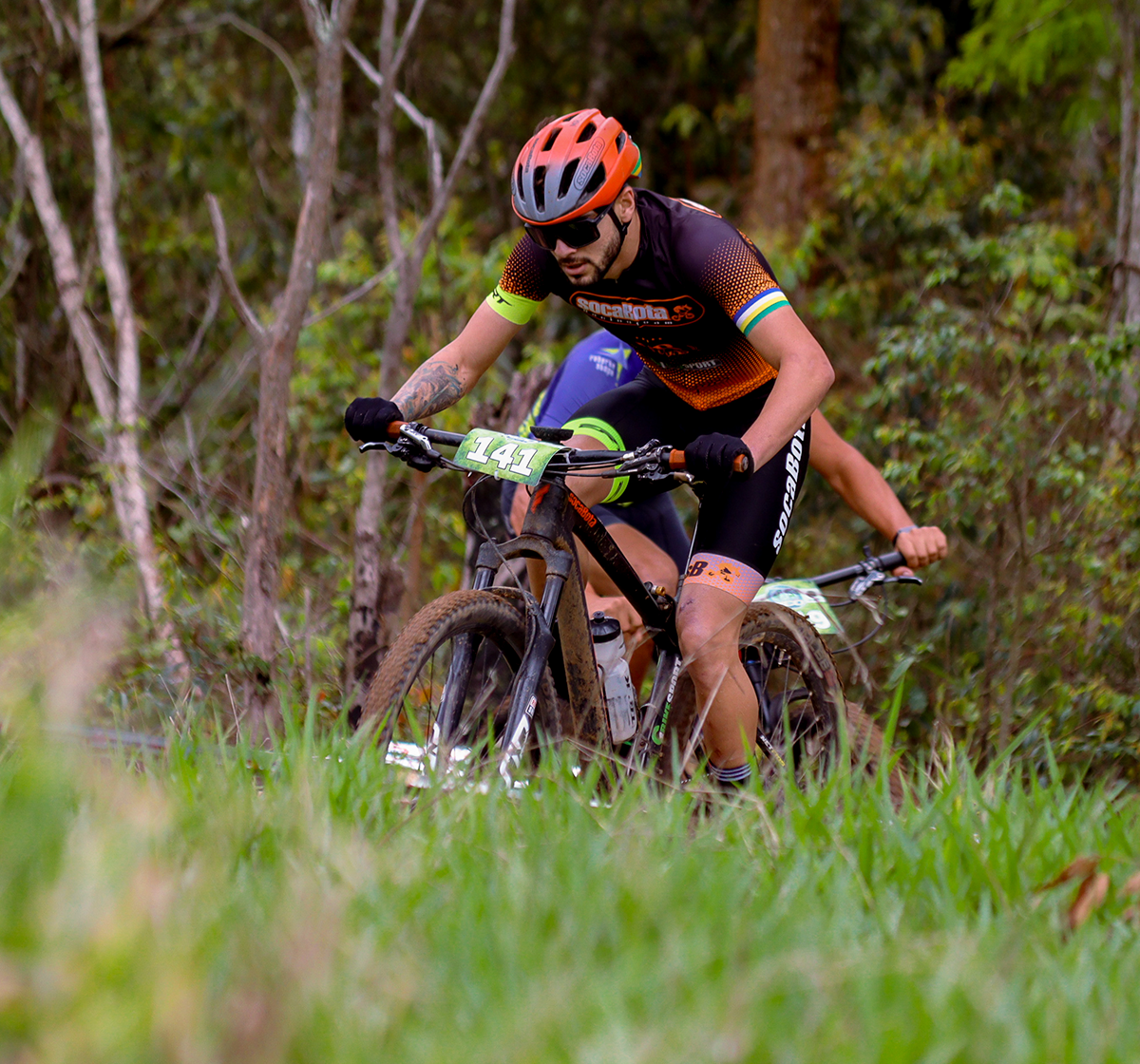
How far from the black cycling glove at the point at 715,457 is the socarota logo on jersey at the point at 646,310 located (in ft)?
3.06

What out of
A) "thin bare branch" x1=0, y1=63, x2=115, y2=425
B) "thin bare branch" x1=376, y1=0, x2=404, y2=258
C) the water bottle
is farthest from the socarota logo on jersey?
"thin bare branch" x1=0, y1=63, x2=115, y2=425

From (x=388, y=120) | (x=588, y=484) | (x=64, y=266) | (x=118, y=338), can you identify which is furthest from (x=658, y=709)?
(x=64, y=266)

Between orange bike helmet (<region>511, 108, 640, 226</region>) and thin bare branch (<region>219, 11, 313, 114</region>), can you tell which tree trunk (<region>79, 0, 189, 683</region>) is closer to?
thin bare branch (<region>219, 11, 313, 114</region>)

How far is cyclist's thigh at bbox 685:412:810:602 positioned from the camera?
4.45 m

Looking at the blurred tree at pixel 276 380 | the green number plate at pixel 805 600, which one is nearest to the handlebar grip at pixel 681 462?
the green number plate at pixel 805 600

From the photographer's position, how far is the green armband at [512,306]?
4.62 metres

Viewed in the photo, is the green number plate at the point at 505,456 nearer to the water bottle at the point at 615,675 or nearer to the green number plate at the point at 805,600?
the water bottle at the point at 615,675

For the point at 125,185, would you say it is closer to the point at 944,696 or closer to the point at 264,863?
the point at 944,696

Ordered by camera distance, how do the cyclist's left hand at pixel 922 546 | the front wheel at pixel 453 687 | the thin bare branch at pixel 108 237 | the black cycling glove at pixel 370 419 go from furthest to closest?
the thin bare branch at pixel 108 237 → the cyclist's left hand at pixel 922 546 → the black cycling glove at pixel 370 419 → the front wheel at pixel 453 687

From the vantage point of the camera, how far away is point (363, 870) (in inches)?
90.8

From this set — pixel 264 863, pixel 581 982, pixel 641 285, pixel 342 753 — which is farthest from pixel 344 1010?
pixel 641 285

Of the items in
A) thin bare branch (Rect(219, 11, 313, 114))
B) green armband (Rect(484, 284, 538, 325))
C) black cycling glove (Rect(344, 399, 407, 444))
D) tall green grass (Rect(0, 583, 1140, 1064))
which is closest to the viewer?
tall green grass (Rect(0, 583, 1140, 1064))

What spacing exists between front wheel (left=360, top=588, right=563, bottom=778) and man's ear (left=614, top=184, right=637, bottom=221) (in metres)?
1.32

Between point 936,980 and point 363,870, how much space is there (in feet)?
3.26
